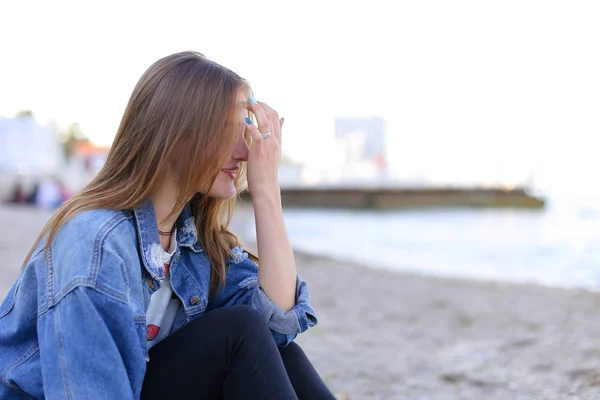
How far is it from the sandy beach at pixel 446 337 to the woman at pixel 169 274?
1.32 metres

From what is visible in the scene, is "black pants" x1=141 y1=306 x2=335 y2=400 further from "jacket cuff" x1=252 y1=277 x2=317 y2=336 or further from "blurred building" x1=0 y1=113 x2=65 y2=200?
"blurred building" x1=0 y1=113 x2=65 y2=200

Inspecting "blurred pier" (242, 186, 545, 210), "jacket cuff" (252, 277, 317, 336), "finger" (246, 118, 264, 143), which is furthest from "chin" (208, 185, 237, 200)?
"blurred pier" (242, 186, 545, 210)

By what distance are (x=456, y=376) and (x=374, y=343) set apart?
0.93 meters

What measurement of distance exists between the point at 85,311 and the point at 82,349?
2.6 inches

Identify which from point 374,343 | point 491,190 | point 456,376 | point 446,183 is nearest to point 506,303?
point 374,343

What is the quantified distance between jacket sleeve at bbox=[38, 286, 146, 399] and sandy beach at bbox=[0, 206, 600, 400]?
1.75 metres

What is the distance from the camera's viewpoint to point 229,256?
1.68 metres

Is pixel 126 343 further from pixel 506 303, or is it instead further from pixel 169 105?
pixel 506 303

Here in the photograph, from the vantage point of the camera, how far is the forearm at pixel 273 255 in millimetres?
1588

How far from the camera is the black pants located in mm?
1310

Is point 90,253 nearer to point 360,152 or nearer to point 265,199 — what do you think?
point 265,199

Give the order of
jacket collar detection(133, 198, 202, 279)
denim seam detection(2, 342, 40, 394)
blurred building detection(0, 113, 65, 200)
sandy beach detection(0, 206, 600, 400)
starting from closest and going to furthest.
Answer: denim seam detection(2, 342, 40, 394)
jacket collar detection(133, 198, 202, 279)
sandy beach detection(0, 206, 600, 400)
blurred building detection(0, 113, 65, 200)

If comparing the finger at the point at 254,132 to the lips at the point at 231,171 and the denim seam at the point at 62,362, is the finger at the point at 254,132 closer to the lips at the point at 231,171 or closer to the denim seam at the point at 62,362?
the lips at the point at 231,171

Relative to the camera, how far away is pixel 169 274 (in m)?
1.45
